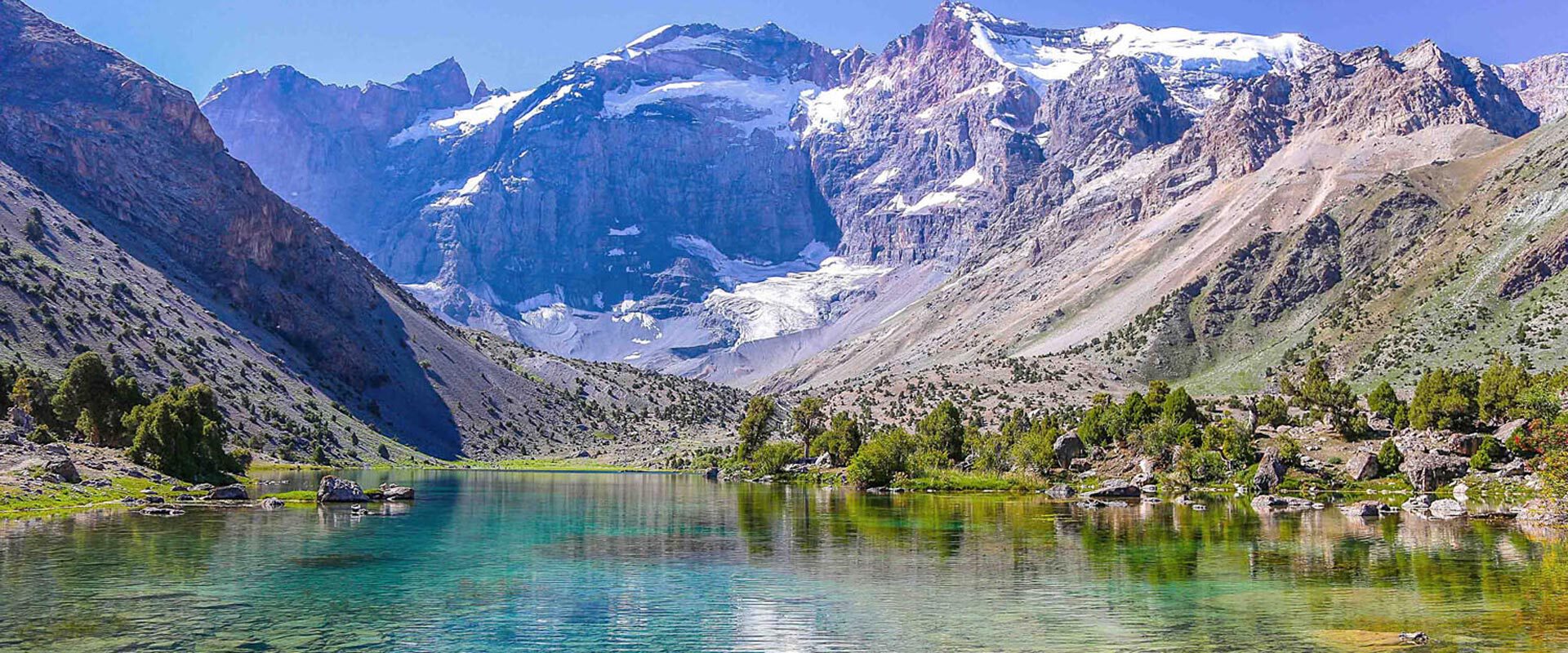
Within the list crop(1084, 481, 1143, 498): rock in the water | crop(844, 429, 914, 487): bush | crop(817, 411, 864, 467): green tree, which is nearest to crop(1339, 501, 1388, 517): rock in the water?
crop(1084, 481, 1143, 498): rock in the water

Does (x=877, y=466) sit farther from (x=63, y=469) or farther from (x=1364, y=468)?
(x=63, y=469)

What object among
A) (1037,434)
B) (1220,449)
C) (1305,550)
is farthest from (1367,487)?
(1305,550)

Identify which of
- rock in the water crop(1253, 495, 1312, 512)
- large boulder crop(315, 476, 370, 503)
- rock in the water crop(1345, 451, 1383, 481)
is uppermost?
rock in the water crop(1345, 451, 1383, 481)

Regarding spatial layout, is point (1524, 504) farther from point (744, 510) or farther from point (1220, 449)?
point (744, 510)

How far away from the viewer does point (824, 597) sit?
165ft

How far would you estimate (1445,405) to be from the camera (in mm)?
119938

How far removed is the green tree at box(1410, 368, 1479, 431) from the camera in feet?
392

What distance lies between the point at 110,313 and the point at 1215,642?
19971 cm

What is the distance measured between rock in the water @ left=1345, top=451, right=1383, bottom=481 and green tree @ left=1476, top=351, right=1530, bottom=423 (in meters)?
13.4

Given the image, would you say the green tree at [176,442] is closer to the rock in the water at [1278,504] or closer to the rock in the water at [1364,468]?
the rock in the water at [1278,504]

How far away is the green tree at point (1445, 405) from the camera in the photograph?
120m

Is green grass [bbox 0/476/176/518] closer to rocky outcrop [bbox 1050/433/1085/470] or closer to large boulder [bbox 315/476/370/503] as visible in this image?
large boulder [bbox 315/476/370/503]

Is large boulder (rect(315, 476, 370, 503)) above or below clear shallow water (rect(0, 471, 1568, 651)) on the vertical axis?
above

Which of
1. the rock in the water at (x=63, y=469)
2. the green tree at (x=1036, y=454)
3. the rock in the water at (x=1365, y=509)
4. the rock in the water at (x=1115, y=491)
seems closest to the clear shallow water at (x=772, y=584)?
the rock in the water at (x=1365, y=509)
